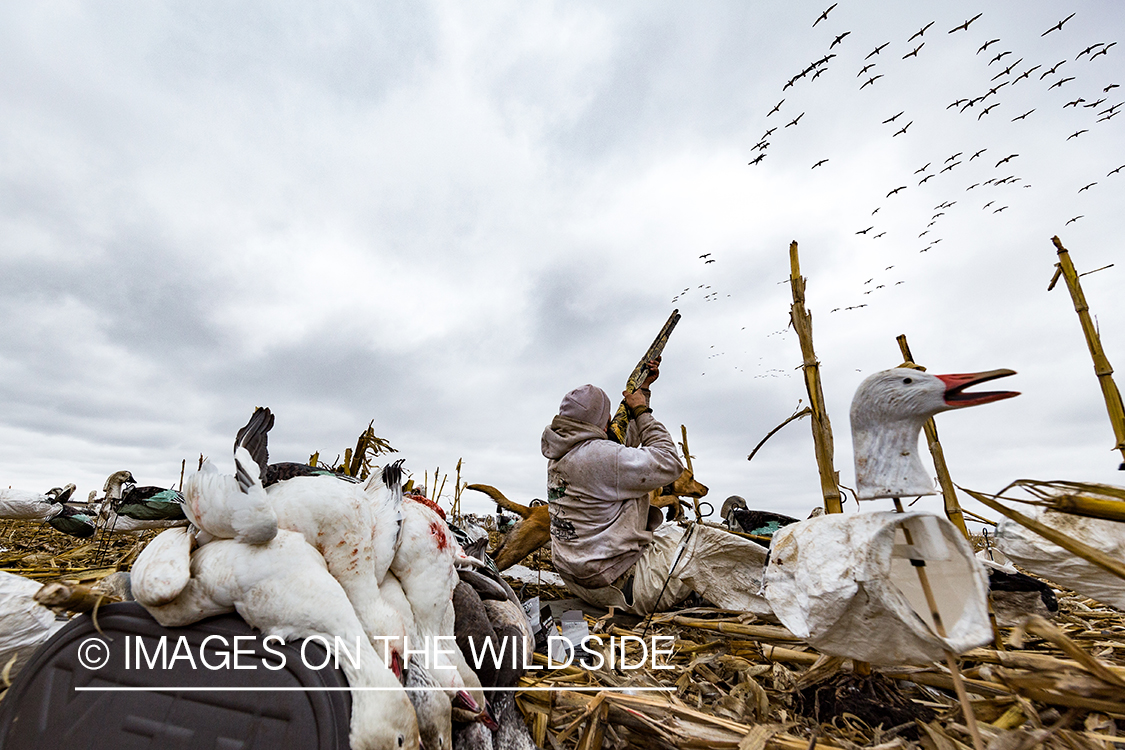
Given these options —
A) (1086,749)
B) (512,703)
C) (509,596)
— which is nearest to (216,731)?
(512,703)

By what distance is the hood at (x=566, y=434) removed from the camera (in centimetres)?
409

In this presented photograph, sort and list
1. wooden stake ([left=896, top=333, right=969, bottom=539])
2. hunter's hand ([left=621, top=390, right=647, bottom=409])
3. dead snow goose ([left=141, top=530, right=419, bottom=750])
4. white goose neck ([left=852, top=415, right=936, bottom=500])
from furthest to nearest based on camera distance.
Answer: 1. hunter's hand ([left=621, top=390, right=647, bottom=409])
2. wooden stake ([left=896, top=333, right=969, bottom=539])
3. white goose neck ([left=852, top=415, right=936, bottom=500])
4. dead snow goose ([left=141, top=530, right=419, bottom=750])

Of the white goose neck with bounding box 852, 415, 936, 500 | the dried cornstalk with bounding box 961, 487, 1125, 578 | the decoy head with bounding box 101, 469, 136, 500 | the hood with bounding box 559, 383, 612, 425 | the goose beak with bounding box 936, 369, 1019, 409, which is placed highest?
the hood with bounding box 559, 383, 612, 425

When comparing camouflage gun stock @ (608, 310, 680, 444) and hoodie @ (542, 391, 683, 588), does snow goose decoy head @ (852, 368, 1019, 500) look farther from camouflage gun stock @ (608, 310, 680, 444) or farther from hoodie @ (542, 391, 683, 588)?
camouflage gun stock @ (608, 310, 680, 444)

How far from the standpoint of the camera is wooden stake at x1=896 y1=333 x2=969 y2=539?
2.25m

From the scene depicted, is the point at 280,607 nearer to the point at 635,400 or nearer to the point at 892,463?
the point at 892,463

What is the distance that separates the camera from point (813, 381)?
2.08 m

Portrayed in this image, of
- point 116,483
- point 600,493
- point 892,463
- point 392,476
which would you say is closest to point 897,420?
point 892,463

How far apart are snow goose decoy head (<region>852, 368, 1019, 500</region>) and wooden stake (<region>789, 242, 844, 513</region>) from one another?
484mm

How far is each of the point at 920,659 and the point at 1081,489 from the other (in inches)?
24.4

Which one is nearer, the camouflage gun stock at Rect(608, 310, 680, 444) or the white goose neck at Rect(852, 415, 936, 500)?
the white goose neck at Rect(852, 415, 936, 500)

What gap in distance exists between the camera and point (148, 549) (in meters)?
1.41

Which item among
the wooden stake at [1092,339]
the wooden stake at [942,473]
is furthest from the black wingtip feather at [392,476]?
the wooden stake at [1092,339]

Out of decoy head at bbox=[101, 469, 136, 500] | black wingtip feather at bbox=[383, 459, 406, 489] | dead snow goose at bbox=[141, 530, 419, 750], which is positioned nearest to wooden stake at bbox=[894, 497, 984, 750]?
dead snow goose at bbox=[141, 530, 419, 750]
